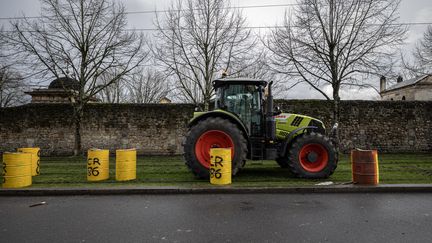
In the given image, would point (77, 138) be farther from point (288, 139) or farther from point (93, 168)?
point (288, 139)

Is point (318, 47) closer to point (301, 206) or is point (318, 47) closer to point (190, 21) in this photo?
point (190, 21)

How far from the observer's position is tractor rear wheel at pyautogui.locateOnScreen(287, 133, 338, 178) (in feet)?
24.7

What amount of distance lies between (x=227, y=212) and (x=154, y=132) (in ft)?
38.7

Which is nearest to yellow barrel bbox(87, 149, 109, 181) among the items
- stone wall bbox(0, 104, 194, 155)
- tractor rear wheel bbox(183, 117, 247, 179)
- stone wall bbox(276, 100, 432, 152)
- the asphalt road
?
the asphalt road

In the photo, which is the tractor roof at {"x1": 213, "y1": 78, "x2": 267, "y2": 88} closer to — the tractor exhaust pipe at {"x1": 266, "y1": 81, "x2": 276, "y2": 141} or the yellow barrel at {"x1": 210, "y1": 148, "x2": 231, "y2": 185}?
the tractor exhaust pipe at {"x1": 266, "y1": 81, "x2": 276, "y2": 141}

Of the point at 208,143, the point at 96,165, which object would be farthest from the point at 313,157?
the point at 96,165

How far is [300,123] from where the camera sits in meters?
8.19

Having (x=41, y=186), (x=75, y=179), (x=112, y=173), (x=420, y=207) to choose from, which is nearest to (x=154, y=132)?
(x=112, y=173)

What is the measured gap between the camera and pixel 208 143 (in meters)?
7.73

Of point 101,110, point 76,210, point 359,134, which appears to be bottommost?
point 76,210

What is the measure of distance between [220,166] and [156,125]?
9886 millimetres

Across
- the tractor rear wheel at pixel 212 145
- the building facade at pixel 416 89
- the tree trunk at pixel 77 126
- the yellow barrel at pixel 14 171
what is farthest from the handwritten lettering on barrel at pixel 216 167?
the building facade at pixel 416 89

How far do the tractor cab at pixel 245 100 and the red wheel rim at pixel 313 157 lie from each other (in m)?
1.34

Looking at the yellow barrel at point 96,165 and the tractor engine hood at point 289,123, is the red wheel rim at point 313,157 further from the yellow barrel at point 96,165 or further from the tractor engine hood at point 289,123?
the yellow barrel at point 96,165
